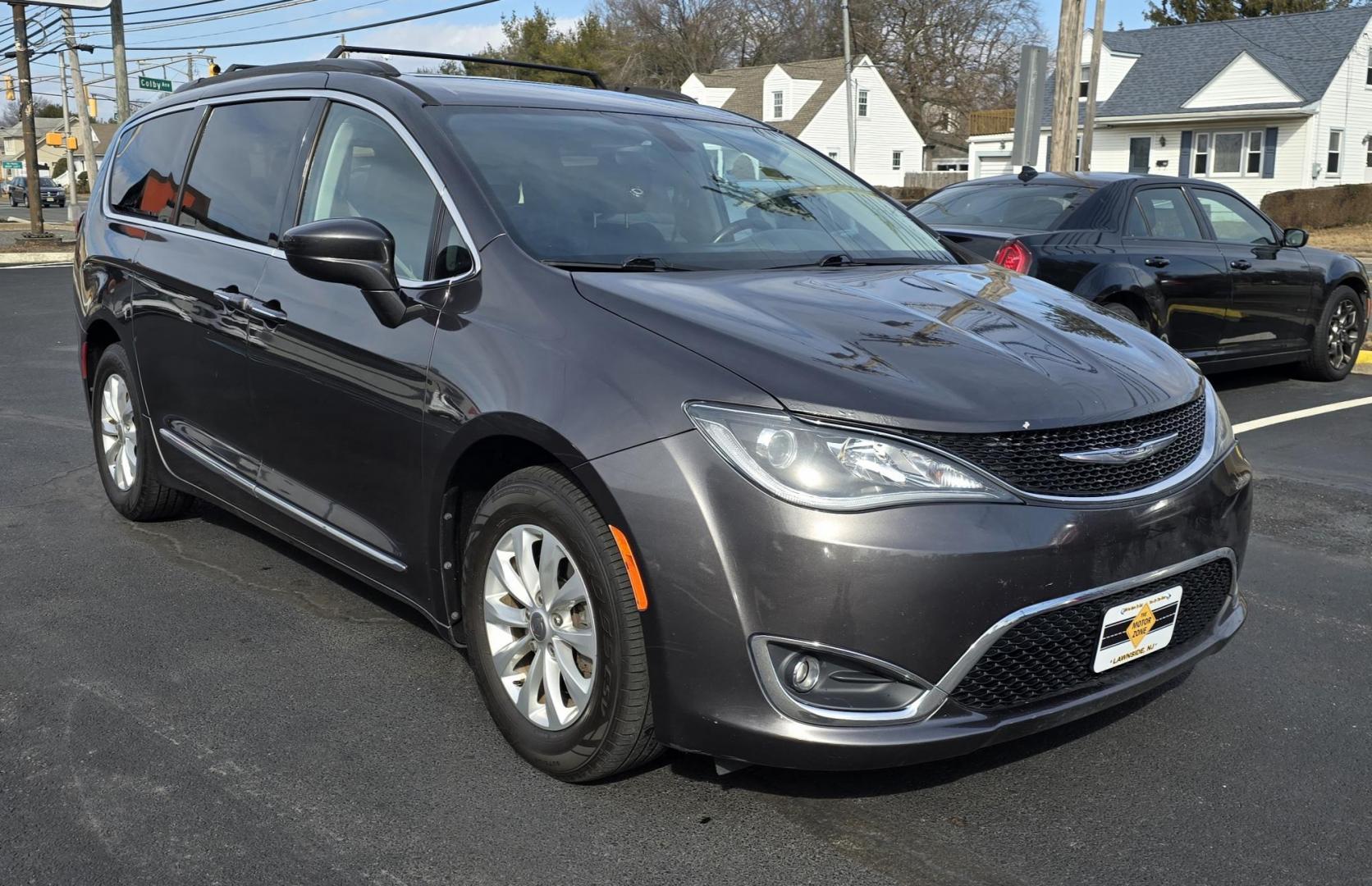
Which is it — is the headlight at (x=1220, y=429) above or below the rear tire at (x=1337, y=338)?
above

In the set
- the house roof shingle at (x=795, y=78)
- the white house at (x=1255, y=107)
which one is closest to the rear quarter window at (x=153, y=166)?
the white house at (x=1255, y=107)

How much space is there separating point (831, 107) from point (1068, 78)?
4590cm

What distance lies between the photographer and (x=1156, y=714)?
12.1 ft

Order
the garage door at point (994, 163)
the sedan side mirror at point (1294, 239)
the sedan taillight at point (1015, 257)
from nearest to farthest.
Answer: the sedan taillight at point (1015, 257), the sedan side mirror at point (1294, 239), the garage door at point (994, 163)

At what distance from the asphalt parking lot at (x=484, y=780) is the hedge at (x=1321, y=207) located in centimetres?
3420

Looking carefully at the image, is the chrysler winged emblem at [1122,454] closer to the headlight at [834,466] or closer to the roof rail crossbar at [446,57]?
the headlight at [834,466]

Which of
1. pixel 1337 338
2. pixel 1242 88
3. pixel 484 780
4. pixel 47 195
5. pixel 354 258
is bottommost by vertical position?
pixel 47 195

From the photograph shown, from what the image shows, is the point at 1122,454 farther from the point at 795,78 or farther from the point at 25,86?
the point at 795,78

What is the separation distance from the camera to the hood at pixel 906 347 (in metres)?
2.85

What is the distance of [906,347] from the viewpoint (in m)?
3.11

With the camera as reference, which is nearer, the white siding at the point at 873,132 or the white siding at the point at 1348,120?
the white siding at the point at 1348,120

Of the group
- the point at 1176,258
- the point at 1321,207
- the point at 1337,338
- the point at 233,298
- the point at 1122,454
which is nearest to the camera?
the point at 1122,454

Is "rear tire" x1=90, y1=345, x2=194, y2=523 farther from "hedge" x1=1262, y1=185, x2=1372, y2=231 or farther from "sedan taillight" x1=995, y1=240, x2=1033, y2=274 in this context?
"hedge" x1=1262, y1=185, x2=1372, y2=231

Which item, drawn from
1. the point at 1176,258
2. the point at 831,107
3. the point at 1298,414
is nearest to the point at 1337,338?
the point at 1298,414
